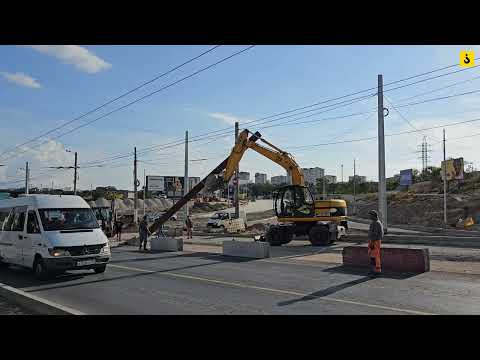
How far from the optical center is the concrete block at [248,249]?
1917 cm

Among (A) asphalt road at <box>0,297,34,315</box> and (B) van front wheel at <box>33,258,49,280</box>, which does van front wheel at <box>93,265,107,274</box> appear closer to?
(B) van front wheel at <box>33,258,49,280</box>

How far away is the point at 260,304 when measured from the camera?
9367 millimetres

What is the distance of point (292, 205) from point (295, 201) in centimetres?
26

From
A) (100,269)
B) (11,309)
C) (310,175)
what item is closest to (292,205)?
(100,269)

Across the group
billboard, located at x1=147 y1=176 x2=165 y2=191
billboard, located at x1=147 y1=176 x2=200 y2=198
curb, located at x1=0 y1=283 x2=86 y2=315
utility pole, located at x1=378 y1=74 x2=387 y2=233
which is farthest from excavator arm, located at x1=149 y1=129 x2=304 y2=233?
billboard, located at x1=147 y1=176 x2=165 y2=191

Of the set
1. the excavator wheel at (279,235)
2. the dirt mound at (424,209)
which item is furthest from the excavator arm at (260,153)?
the dirt mound at (424,209)

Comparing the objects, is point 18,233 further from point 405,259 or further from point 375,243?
point 405,259

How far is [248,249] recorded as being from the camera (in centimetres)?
1962

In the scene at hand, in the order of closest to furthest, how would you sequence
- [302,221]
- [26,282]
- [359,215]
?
[26,282] < [302,221] < [359,215]

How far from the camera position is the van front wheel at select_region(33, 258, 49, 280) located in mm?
12699

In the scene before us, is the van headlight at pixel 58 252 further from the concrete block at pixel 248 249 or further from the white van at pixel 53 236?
the concrete block at pixel 248 249
